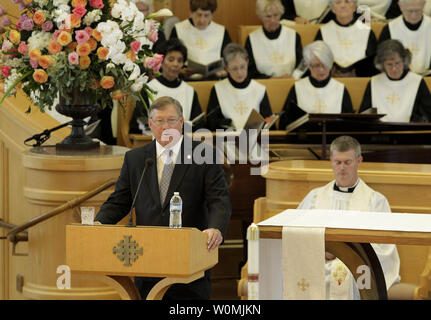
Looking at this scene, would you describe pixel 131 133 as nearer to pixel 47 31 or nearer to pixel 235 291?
pixel 235 291

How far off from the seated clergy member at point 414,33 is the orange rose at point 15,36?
16.7ft

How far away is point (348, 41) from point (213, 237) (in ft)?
20.1

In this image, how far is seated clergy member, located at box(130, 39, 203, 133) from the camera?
830 cm

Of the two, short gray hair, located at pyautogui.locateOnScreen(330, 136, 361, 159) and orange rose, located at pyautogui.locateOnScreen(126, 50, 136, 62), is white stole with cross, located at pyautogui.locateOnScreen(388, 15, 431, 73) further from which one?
orange rose, located at pyautogui.locateOnScreen(126, 50, 136, 62)

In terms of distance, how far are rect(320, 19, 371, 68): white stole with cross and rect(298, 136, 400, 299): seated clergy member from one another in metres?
4.16

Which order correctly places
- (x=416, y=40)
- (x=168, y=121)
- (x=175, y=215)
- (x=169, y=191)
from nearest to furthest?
(x=175, y=215) → (x=168, y=121) → (x=169, y=191) → (x=416, y=40)

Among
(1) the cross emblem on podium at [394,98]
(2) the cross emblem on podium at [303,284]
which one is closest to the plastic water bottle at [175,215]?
(2) the cross emblem on podium at [303,284]

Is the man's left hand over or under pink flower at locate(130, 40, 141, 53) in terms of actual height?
under

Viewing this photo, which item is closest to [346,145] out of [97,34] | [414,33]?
[97,34]

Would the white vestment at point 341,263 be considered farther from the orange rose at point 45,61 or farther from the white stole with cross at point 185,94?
the white stole with cross at point 185,94

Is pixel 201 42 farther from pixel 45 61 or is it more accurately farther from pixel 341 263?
pixel 341 263

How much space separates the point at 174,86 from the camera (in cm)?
869

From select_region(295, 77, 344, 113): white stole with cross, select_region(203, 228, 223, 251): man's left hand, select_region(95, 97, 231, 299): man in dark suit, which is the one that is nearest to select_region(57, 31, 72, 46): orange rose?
select_region(95, 97, 231, 299): man in dark suit

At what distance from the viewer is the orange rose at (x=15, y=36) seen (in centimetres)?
579
